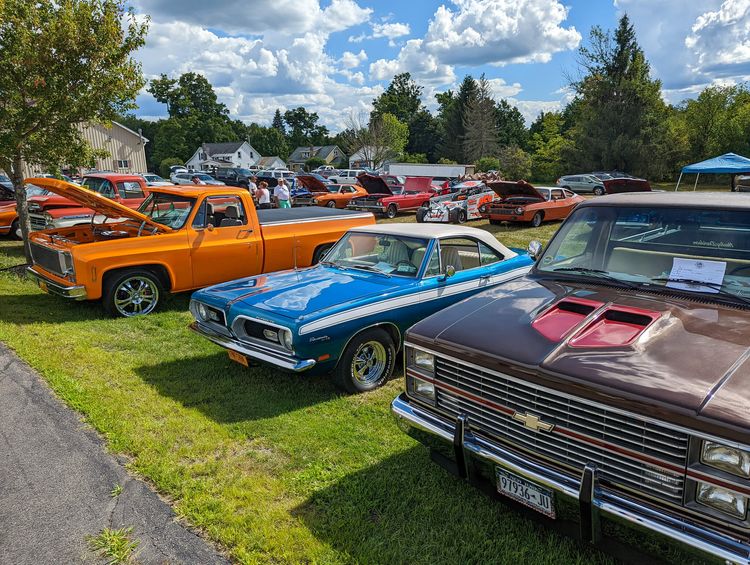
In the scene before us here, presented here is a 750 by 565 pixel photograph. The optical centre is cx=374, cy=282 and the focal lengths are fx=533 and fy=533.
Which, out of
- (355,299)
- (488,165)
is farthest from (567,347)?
(488,165)

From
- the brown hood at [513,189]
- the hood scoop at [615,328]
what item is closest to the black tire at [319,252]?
the hood scoop at [615,328]

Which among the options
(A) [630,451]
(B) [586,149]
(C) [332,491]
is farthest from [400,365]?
(B) [586,149]

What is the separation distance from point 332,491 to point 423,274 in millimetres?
2603

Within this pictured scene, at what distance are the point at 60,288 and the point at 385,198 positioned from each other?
48.9ft

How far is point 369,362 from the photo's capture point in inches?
207

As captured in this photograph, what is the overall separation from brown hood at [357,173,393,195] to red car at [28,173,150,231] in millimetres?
10148

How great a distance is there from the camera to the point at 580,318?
10.2 feet

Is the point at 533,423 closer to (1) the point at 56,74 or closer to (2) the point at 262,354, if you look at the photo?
(2) the point at 262,354

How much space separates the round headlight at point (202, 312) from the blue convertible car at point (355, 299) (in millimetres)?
10

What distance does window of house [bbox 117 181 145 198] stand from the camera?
43.3ft

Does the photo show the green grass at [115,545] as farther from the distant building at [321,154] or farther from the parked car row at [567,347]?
the distant building at [321,154]

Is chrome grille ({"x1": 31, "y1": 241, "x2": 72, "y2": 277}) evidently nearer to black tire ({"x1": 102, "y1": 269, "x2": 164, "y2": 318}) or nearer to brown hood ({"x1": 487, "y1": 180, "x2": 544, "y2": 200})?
black tire ({"x1": 102, "y1": 269, "x2": 164, "y2": 318})

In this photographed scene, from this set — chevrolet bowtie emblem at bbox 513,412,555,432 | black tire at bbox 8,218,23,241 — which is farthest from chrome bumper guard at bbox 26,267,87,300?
black tire at bbox 8,218,23,241

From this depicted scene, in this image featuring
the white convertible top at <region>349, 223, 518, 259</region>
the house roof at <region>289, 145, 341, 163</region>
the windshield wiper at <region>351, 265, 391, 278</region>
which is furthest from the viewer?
the house roof at <region>289, 145, 341, 163</region>
